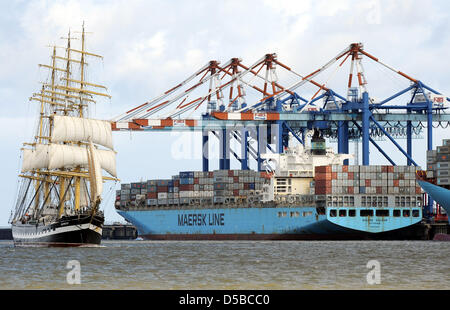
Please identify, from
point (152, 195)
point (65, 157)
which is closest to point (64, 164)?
point (65, 157)

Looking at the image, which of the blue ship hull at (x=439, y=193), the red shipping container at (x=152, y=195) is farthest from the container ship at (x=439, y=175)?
the red shipping container at (x=152, y=195)

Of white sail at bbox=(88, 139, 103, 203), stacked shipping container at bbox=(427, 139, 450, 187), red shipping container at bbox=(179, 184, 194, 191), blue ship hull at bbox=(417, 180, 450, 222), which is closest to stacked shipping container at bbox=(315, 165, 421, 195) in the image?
blue ship hull at bbox=(417, 180, 450, 222)

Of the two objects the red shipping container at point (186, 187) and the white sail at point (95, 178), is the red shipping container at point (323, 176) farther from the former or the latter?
the white sail at point (95, 178)

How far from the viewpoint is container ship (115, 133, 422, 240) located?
96.0 meters

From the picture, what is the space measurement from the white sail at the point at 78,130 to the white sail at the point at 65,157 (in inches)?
43.7

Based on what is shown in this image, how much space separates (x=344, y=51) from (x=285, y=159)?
16.0 metres

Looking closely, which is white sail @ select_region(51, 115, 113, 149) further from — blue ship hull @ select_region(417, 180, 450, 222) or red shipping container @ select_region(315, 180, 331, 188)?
blue ship hull @ select_region(417, 180, 450, 222)

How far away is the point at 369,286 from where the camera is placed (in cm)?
3678

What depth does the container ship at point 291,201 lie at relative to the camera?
3780 inches

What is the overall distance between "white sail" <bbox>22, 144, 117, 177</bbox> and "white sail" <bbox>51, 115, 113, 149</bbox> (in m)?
1.11

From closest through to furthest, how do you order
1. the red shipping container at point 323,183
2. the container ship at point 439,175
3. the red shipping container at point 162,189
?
the container ship at point 439,175, the red shipping container at point 323,183, the red shipping container at point 162,189

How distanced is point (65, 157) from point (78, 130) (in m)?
2.76

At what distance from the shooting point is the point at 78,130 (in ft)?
267
